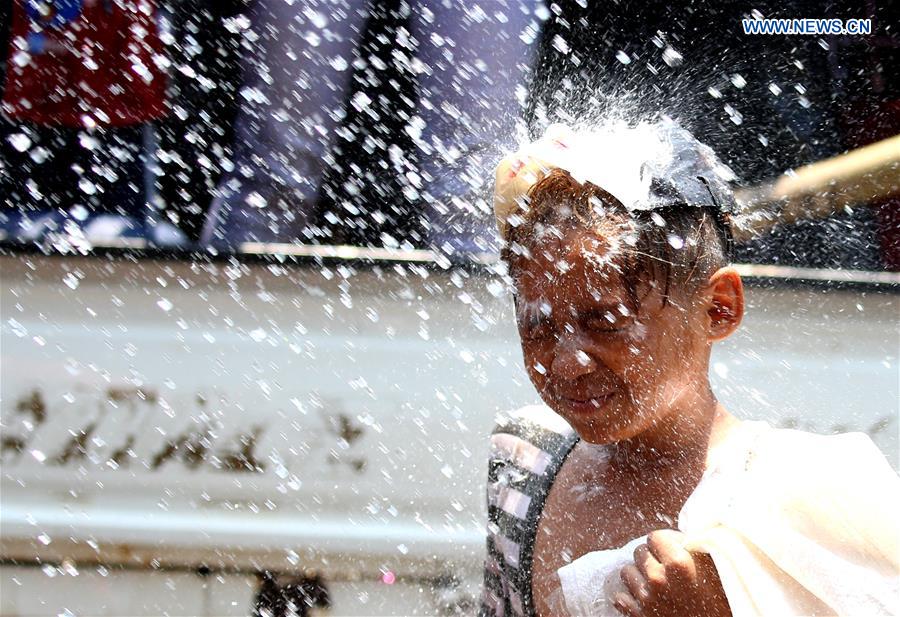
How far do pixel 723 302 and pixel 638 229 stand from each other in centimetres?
20

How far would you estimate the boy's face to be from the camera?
1.48 m

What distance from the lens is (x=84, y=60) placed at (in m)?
3.16

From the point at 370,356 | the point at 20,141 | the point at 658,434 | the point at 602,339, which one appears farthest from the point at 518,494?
the point at 20,141

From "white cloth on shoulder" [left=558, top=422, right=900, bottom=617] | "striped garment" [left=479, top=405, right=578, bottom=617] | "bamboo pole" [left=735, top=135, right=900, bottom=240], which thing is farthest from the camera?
"bamboo pole" [left=735, top=135, right=900, bottom=240]

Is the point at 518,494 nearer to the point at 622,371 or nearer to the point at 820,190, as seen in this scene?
the point at 622,371

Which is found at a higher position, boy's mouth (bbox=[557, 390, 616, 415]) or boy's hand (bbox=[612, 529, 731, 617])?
boy's mouth (bbox=[557, 390, 616, 415])

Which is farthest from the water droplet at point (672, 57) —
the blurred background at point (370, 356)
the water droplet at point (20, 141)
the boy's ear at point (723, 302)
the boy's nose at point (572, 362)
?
the water droplet at point (20, 141)

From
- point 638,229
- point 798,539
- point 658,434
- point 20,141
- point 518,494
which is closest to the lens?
point 798,539

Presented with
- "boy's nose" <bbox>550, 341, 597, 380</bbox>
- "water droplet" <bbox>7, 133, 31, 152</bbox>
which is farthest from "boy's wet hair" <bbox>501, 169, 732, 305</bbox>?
"water droplet" <bbox>7, 133, 31, 152</bbox>

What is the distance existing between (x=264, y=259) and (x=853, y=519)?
69.1 inches

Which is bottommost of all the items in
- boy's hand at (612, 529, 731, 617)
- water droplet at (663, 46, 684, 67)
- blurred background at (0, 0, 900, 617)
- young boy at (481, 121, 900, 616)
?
boy's hand at (612, 529, 731, 617)

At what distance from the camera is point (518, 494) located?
1.82 m

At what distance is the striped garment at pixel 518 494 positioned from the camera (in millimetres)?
1739

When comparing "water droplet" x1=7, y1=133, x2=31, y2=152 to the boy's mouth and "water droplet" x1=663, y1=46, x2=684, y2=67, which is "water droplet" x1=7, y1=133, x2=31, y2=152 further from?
the boy's mouth
